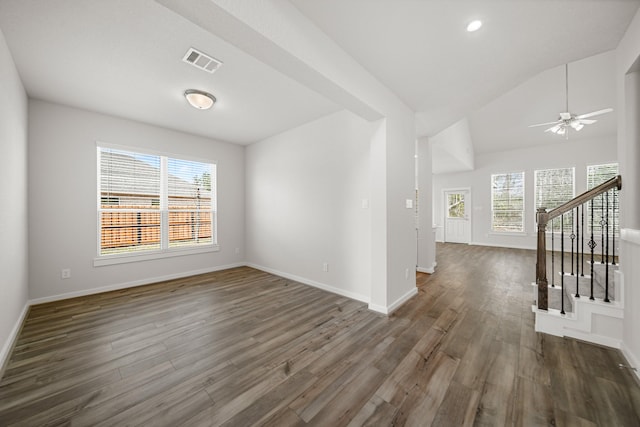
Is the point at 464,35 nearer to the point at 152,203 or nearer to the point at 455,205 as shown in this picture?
the point at 152,203

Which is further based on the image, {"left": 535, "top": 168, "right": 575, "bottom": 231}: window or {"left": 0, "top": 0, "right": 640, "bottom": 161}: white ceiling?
{"left": 535, "top": 168, "right": 575, "bottom": 231}: window

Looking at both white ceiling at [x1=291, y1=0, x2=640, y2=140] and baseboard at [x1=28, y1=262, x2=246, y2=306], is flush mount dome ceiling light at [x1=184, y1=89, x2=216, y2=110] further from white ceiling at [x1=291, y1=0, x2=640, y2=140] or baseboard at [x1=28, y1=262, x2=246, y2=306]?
baseboard at [x1=28, y1=262, x2=246, y2=306]

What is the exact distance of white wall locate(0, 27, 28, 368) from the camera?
202 centimetres

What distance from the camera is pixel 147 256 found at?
4.08 metres

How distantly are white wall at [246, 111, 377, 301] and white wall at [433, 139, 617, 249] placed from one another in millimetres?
6806

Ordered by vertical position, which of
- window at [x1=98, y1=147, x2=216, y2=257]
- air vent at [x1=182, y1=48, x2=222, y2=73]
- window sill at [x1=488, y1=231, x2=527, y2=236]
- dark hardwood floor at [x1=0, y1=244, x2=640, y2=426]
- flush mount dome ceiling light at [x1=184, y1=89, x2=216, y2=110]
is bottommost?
dark hardwood floor at [x1=0, y1=244, x2=640, y2=426]

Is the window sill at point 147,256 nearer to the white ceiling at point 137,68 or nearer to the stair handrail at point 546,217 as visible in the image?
the white ceiling at point 137,68

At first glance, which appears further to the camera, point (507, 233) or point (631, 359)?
point (507, 233)

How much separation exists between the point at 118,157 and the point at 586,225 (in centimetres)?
1092

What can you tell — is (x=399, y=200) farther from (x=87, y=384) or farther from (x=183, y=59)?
(x=87, y=384)

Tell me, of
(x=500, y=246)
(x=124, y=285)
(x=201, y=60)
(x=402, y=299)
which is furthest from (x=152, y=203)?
(x=500, y=246)

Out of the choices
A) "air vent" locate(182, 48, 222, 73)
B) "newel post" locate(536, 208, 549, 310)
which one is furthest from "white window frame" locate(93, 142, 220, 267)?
"newel post" locate(536, 208, 549, 310)

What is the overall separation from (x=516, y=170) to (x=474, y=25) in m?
7.46

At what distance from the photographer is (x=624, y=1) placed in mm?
1694
